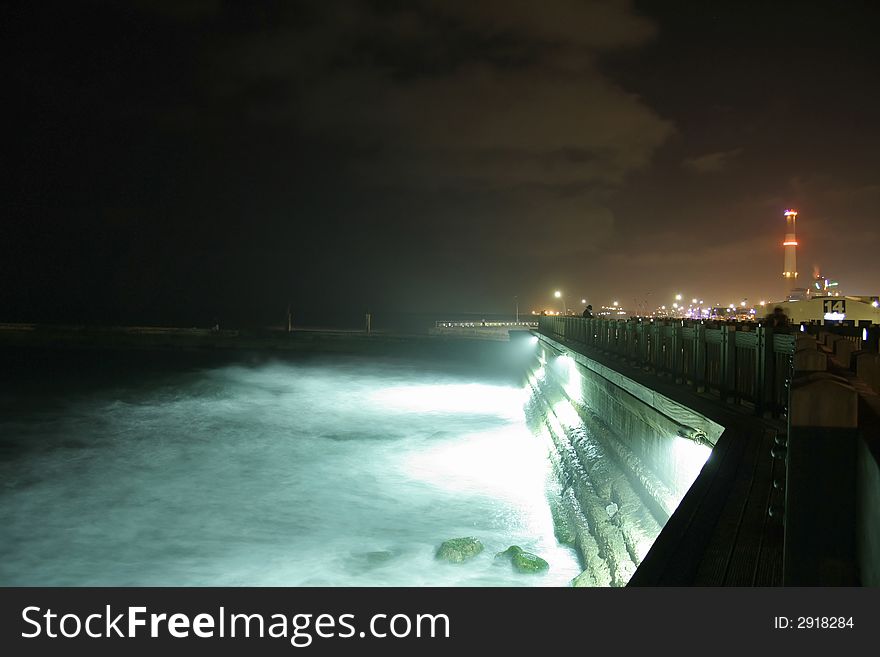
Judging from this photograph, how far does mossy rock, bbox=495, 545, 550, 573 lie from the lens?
1044 cm

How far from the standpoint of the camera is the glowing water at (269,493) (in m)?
12.2

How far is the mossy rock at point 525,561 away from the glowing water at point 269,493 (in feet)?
0.56

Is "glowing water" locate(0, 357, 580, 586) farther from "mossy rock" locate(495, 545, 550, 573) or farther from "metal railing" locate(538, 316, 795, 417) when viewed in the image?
"metal railing" locate(538, 316, 795, 417)

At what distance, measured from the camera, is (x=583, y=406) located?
1684cm

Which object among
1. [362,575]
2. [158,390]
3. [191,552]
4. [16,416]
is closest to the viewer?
[362,575]

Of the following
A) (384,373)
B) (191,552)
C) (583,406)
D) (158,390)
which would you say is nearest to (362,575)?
(191,552)

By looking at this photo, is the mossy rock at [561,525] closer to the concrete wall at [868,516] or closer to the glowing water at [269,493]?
the glowing water at [269,493]

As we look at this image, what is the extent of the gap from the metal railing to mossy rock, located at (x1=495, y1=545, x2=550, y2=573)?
→ 4047 millimetres

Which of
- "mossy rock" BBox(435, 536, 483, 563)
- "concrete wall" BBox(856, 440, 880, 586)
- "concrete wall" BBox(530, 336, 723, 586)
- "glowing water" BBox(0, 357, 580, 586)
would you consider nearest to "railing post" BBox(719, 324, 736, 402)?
"concrete wall" BBox(530, 336, 723, 586)

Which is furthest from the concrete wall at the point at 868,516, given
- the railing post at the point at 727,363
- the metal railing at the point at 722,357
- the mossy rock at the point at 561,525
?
the mossy rock at the point at 561,525

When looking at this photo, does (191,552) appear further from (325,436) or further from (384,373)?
(384,373)

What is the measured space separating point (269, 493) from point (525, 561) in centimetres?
967

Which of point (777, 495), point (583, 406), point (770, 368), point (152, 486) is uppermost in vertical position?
point (770, 368)
